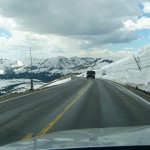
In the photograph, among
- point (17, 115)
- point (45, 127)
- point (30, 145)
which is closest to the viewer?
point (30, 145)

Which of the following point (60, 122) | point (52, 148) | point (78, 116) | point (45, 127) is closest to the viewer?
point (52, 148)

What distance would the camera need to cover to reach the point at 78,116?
643 inches

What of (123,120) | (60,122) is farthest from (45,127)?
(123,120)

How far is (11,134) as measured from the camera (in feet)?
41.0

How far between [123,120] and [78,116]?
2.07 m

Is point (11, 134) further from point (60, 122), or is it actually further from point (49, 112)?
point (49, 112)

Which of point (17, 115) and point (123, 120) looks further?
point (17, 115)

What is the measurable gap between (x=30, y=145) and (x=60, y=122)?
30.2 ft

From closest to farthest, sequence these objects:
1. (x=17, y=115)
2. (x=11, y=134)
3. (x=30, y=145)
Result: (x=30, y=145) → (x=11, y=134) → (x=17, y=115)

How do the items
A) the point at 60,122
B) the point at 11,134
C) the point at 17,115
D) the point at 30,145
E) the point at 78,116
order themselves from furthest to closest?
1. the point at 17,115
2. the point at 78,116
3. the point at 60,122
4. the point at 11,134
5. the point at 30,145

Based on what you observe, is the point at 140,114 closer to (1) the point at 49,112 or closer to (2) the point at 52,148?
(1) the point at 49,112

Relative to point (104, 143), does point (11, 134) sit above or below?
below

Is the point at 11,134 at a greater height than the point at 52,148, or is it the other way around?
the point at 52,148

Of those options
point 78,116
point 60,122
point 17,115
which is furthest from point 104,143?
point 17,115
